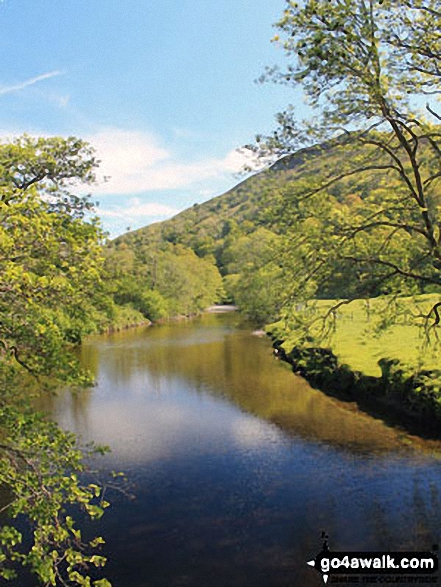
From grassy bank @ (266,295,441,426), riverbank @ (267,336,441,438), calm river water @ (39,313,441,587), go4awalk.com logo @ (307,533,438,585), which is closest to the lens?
go4awalk.com logo @ (307,533,438,585)

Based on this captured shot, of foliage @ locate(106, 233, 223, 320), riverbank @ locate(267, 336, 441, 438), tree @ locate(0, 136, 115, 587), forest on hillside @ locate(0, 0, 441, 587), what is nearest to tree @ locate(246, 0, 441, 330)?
forest on hillside @ locate(0, 0, 441, 587)

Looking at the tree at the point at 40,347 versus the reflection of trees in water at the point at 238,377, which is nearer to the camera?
the tree at the point at 40,347

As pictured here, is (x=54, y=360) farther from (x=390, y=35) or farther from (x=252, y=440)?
(x=252, y=440)

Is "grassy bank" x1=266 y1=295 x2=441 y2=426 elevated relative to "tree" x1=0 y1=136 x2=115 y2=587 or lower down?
lower down

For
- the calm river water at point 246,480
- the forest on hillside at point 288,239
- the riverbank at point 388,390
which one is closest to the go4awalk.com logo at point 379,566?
the calm river water at point 246,480

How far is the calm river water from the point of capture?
13.2 metres

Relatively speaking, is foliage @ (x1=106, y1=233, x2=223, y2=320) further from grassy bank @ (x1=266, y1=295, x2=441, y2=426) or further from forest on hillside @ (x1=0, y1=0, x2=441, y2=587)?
forest on hillside @ (x1=0, y1=0, x2=441, y2=587)

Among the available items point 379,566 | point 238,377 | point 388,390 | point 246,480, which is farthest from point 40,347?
point 238,377

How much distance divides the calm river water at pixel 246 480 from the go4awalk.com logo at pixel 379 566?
0.93 ft

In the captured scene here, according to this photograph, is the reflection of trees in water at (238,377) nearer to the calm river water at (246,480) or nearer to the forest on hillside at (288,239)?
the calm river water at (246,480)

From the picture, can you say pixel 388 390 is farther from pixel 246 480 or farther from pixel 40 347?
pixel 40 347

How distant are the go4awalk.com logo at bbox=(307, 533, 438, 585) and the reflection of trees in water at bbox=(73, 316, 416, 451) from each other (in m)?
7.45

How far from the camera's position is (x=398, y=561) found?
12820 millimetres

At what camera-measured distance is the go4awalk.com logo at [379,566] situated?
12.3 metres
